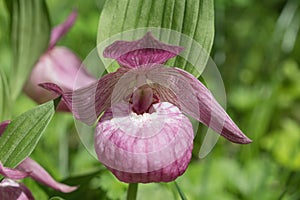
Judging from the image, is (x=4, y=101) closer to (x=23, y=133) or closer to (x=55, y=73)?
(x=55, y=73)

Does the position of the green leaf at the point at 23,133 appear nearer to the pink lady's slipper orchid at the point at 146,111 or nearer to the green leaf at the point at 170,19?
the pink lady's slipper orchid at the point at 146,111

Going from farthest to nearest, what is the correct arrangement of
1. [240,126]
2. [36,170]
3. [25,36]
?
[240,126] < [25,36] < [36,170]

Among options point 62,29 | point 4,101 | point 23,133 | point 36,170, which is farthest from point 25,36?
point 23,133

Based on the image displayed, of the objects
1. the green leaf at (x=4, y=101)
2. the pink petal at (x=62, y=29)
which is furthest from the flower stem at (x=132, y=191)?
the pink petal at (x=62, y=29)

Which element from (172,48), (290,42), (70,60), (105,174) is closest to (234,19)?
(290,42)

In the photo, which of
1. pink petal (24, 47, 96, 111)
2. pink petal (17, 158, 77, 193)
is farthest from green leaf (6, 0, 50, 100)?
pink petal (17, 158, 77, 193)

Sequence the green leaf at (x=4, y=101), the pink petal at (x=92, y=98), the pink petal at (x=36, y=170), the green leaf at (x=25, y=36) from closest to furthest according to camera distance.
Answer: the pink petal at (x=92, y=98)
the pink petal at (x=36, y=170)
the green leaf at (x=4, y=101)
the green leaf at (x=25, y=36)

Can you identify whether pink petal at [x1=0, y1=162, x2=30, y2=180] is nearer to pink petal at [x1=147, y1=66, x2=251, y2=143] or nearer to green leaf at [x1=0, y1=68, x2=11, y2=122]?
pink petal at [x1=147, y1=66, x2=251, y2=143]
